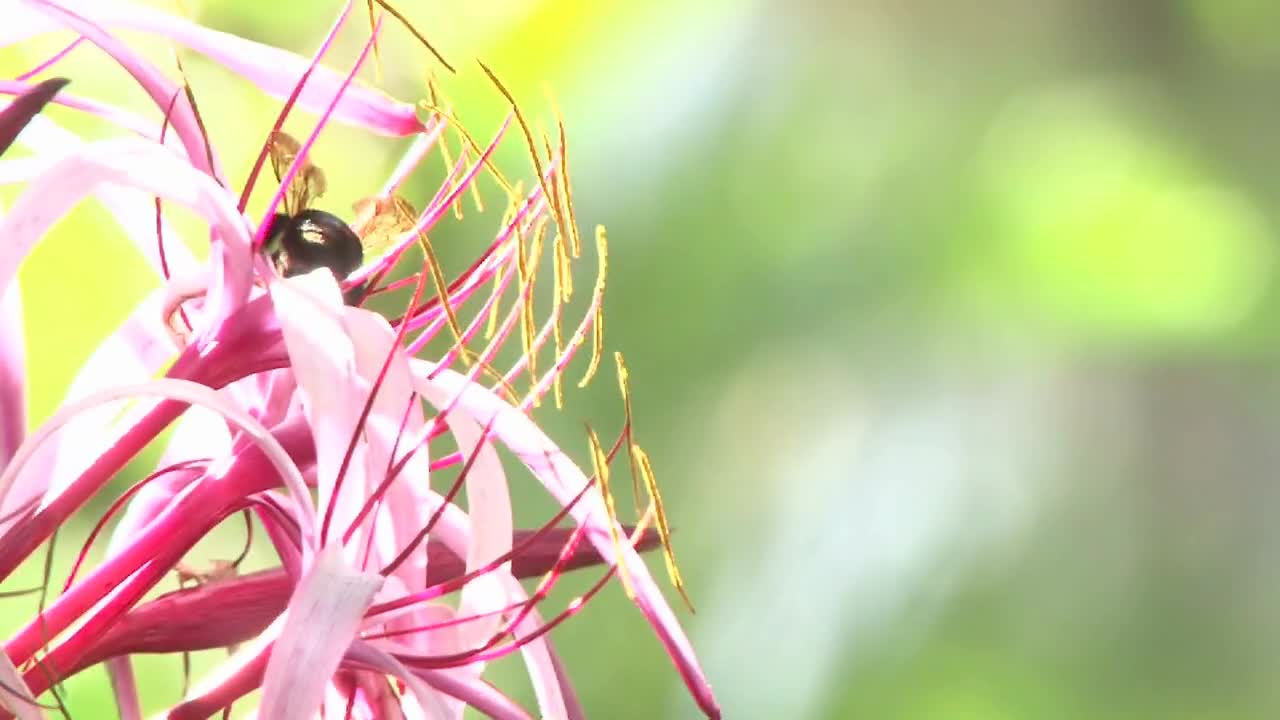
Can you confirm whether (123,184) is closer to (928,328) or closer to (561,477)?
(561,477)

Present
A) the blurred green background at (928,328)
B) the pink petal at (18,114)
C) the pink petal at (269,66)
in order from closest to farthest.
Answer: the pink petal at (18,114) → the pink petal at (269,66) → the blurred green background at (928,328)

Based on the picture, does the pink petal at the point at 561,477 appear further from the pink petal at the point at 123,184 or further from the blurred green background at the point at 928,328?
the blurred green background at the point at 928,328

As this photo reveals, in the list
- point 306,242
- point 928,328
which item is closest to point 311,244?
point 306,242

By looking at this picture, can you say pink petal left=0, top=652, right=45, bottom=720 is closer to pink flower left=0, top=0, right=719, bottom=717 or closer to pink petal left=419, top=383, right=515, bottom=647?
pink flower left=0, top=0, right=719, bottom=717

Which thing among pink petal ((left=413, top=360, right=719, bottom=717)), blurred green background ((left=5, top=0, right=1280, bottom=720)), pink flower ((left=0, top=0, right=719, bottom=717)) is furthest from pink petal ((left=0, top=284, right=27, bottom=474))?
blurred green background ((left=5, top=0, right=1280, bottom=720))

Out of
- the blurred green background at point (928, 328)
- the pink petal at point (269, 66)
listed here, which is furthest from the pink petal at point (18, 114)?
the blurred green background at point (928, 328)

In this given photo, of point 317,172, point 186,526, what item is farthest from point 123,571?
point 317,172

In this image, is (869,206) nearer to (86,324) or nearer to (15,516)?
(86,324)
